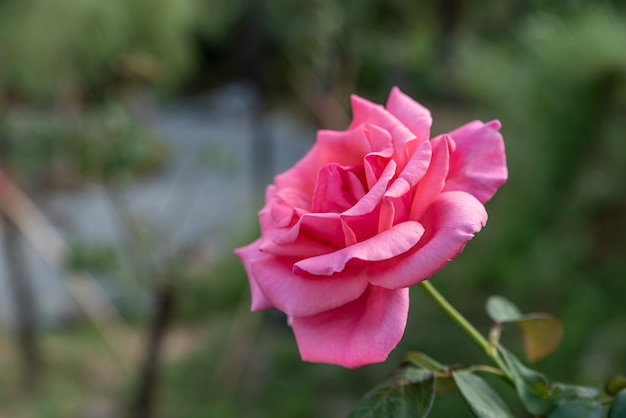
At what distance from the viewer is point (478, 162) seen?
0.78 ft

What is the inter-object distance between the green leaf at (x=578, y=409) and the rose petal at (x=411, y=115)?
0.36ft

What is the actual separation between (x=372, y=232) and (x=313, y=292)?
0.03 meters

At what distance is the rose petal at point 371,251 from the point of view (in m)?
0.20

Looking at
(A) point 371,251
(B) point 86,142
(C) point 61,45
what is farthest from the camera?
(C) point 61,45

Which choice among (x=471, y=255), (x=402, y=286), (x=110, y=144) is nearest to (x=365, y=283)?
(x=402, y=286)

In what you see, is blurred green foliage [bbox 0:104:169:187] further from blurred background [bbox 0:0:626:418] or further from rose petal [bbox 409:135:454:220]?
rose petal [bbox 409:135:454:220]

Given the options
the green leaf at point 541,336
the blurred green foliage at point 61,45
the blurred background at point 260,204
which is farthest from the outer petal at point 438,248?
the blurred green foliage at point 61,45

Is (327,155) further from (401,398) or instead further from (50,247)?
(50,247)

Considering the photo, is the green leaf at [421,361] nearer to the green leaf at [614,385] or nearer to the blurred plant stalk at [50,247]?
the green leaf at [614,385]

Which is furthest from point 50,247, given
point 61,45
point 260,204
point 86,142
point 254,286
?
point 254,286

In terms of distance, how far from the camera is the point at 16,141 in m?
1.35

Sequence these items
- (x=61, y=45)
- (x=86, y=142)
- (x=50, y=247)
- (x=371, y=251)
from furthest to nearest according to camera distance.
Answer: (x=61, y=45) < (x=50, y=247) < (x=86, y=142) < (x=371, y=251)

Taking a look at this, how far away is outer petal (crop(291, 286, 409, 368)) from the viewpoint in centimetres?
19

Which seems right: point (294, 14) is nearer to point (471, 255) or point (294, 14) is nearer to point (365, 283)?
point (471, 255)
